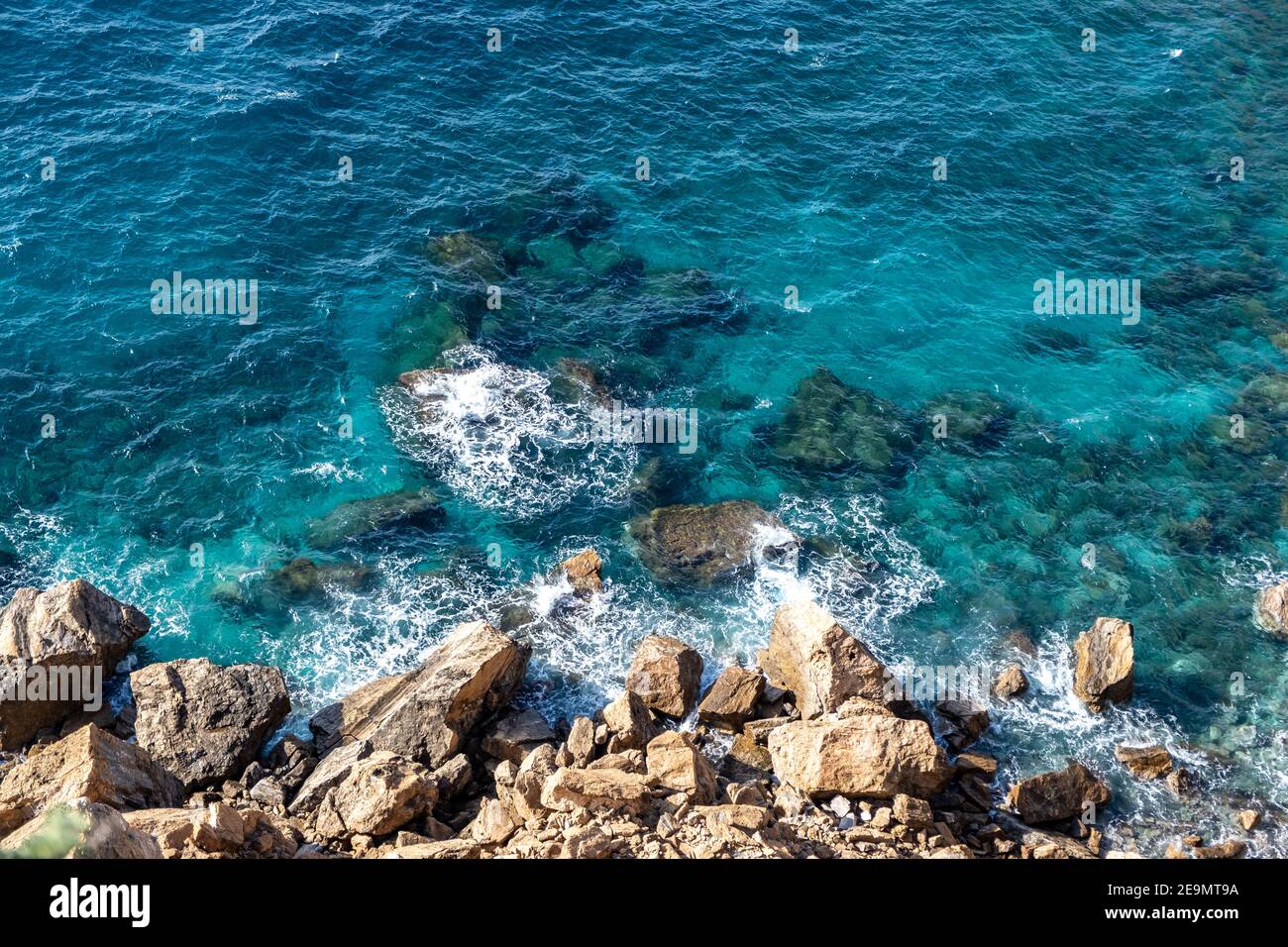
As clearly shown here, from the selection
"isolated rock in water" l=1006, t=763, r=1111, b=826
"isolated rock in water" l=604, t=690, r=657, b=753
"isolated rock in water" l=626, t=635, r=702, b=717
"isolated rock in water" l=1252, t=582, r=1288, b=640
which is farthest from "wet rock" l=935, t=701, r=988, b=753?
"isolated rock in water" l=1252, t=582, r=1288, b=640

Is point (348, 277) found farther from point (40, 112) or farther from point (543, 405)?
point (40, 112)

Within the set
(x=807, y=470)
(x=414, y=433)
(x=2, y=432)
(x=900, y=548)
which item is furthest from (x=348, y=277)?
(x=900, y=548)

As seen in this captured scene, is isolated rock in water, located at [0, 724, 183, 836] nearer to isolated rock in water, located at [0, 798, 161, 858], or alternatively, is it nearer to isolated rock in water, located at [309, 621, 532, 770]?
isolated rock in water, located at [0, 798, 161, 858]

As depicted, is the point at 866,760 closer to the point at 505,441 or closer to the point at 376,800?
the point at 376,800

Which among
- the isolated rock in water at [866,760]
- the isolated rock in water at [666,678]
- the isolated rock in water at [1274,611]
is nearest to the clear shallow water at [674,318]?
the isolated rock in water at [1274,611]

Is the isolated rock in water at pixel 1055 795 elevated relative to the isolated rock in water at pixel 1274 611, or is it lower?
lower

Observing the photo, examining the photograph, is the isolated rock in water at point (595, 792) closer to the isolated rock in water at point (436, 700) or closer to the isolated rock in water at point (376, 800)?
the isolated rock in water at point (376, 800)

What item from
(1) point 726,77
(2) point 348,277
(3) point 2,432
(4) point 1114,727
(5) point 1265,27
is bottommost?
(4) point 1114,727
